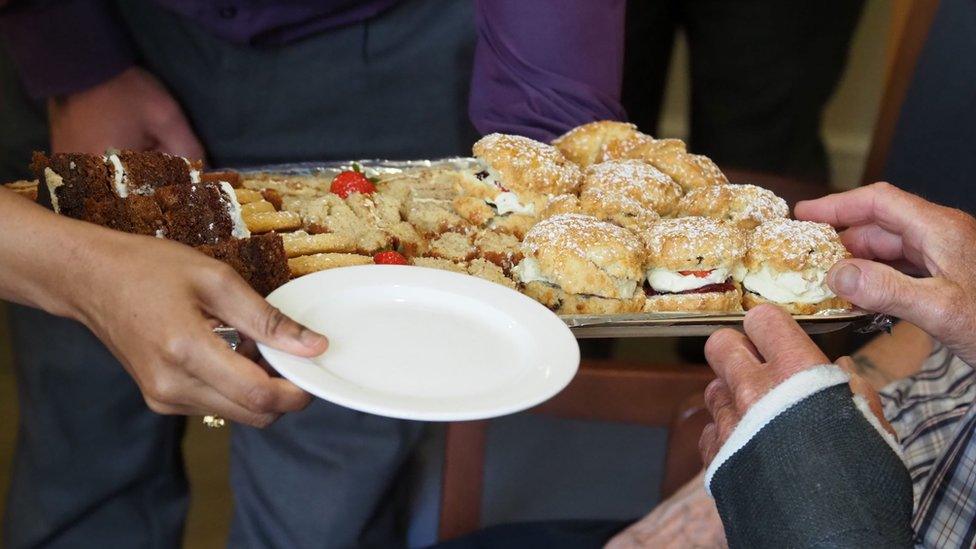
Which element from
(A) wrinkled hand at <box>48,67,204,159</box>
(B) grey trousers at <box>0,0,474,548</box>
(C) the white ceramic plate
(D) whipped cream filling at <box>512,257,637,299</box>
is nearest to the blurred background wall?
(B) grey trousers at <box>0,0,474,548</box>

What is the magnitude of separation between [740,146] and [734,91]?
8.4 inches

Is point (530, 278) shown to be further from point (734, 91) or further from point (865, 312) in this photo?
point (734, 91)

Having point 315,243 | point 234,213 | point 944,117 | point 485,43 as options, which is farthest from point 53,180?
point 944,117

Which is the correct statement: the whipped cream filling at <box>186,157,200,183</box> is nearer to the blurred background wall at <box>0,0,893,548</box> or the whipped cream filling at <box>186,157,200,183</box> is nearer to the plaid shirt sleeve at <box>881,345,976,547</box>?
the plaid shirt sleeve at <box>881,345,976,547</box>

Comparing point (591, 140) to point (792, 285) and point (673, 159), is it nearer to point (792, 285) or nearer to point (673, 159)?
point (673, 159)

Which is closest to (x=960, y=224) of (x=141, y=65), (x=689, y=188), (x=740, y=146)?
(x=689, y=188)

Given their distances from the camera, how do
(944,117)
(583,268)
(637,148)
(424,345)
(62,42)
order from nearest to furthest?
(424,345)
(583,268)
(637,148)
(62,42)
(944,117)

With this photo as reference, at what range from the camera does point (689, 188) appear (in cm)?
169

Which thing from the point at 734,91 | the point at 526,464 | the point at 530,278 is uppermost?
the point at 530,278

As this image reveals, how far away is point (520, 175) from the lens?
62.5 inches

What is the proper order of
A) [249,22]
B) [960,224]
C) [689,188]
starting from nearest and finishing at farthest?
[960,224]
[689,188]
[249,22]

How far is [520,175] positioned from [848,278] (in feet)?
1.94

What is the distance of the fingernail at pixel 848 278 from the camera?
117 centimetres

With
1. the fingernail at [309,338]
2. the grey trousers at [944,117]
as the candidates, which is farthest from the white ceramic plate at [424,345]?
the grey trousers at [944,117]
